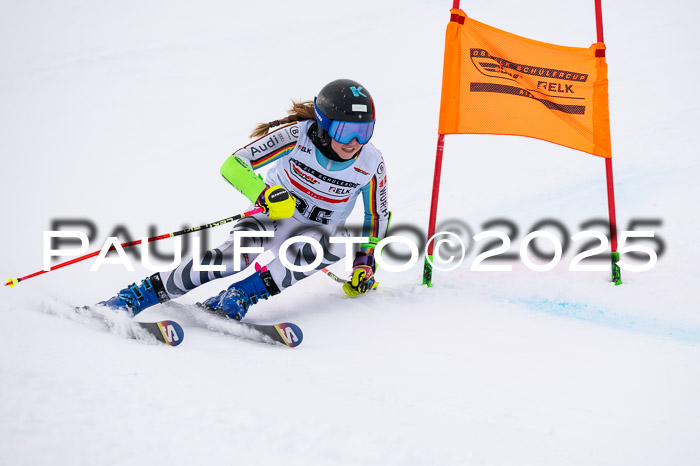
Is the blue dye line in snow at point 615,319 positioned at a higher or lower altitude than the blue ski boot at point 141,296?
lower

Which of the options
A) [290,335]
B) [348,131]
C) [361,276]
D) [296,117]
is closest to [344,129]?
[348,131]

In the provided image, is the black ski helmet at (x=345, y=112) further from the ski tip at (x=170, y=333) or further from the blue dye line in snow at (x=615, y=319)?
the blue dye line in snow at (x=615, y=319)

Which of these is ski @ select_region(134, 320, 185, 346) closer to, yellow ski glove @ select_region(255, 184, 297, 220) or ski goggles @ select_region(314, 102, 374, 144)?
yellow ski glove @ select_region(255, 184, 297, 220)

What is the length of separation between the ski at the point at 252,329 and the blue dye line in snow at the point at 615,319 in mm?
1634

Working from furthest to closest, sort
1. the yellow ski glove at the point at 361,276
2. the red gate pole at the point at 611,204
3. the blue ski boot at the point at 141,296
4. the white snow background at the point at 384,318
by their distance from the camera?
the red gate pole at the point at 611,204 < the yellow ski glove at the point at 361,276 < the blue ski boot at the point at 141,296 < the white snow background at the point at 384,318

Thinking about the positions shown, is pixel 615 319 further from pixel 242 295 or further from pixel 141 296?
pixel 141 296

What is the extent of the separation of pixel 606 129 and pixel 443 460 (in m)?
2.98

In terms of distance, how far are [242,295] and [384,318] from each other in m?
0.88

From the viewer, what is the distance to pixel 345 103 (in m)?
3.25

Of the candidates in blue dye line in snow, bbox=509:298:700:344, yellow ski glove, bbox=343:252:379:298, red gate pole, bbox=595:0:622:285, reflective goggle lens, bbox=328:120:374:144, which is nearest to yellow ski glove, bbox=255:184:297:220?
reflective goggle lens, bbox=328:120:374:144

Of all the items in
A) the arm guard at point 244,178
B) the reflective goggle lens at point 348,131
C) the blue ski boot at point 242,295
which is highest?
the reflective goggle lens at point 348,131

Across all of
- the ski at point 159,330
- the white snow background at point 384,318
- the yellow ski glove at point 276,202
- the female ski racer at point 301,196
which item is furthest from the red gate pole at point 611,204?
the ski at point 159,330

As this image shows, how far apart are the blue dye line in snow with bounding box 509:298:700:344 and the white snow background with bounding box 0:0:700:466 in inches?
0.6

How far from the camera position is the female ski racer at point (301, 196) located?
3260mm
